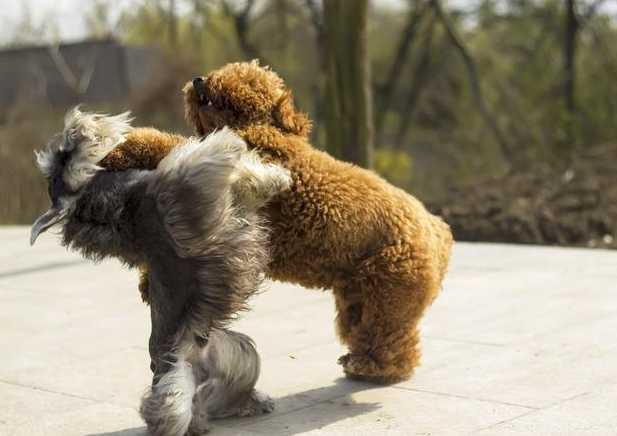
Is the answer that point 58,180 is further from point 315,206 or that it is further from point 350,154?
point 350,154

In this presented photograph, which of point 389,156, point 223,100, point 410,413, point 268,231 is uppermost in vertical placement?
point 223,100

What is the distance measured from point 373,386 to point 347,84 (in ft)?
17.7

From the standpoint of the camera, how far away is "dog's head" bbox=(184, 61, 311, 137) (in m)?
4.77

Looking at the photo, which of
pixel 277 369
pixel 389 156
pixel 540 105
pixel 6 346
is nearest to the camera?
pixel 277 369

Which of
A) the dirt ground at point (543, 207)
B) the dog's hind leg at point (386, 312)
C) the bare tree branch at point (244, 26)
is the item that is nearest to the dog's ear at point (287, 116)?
the dog's hind leg at point (386, 312)

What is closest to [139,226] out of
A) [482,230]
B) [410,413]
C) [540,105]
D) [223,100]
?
[223,100]

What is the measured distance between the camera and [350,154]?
10320 millimetres

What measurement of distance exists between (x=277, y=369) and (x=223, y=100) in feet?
5.31

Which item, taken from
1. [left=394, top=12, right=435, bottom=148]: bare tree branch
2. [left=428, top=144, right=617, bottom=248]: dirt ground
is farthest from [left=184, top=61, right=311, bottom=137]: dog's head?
[left=394, top=12, right=435, bottom=148]: bare tree branch

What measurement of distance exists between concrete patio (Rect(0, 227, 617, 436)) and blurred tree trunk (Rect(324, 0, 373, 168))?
197cm

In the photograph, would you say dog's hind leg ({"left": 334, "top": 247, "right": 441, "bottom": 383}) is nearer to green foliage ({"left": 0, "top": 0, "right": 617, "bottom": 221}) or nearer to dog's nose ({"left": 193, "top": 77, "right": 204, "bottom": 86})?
dog's nose ({"left": 193, "top": 77, "right": 204, "bottom": 86})

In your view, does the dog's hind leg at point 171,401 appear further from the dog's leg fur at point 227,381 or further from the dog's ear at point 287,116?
the dog's ear at point 287,116

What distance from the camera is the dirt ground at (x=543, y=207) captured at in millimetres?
9539

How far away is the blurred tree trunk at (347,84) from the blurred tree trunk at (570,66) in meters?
5.39
